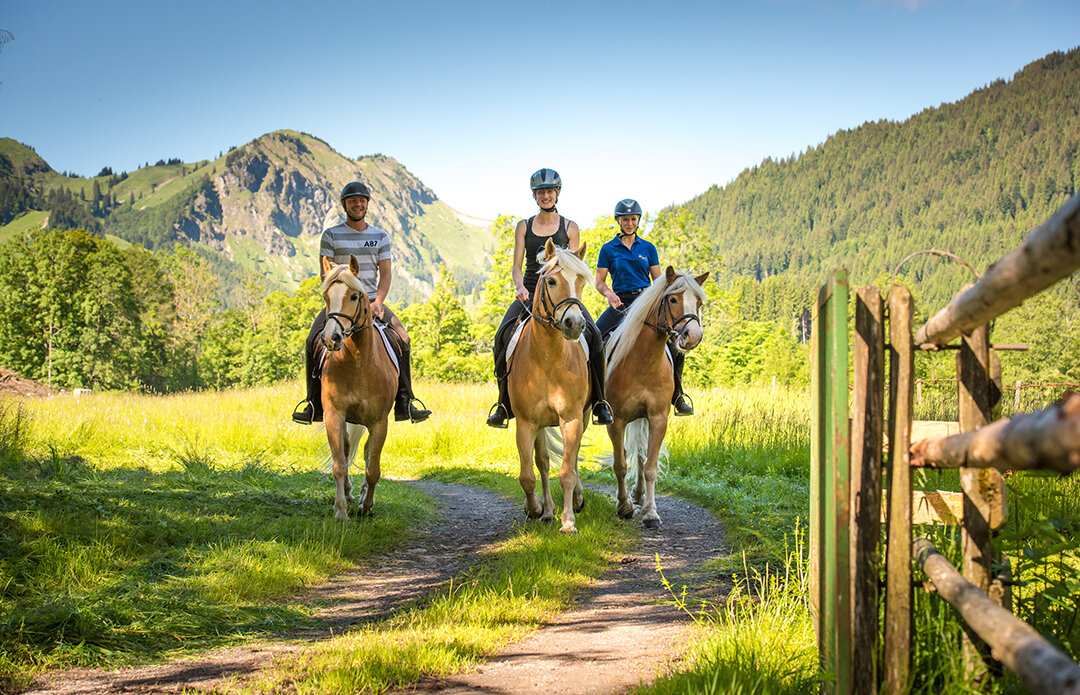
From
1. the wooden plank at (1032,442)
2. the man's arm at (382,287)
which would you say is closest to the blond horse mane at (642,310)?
the man's arm at (382,287)

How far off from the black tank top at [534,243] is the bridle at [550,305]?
32.1 inches

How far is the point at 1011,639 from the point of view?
65.7 inches

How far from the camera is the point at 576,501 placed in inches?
315

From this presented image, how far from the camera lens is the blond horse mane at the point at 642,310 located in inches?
297

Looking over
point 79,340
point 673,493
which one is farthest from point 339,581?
point 79,340

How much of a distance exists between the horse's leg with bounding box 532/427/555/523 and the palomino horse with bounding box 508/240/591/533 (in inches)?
0.6

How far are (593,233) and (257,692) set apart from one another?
101 ft

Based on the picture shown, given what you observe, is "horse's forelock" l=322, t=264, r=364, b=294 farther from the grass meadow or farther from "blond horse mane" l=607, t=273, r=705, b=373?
"blond horse mane" l=607, t=273, r=705, b=373

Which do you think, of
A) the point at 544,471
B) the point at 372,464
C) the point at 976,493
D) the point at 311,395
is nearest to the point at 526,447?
the point at 544,471

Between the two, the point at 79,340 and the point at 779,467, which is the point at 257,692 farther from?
the point at 79,340

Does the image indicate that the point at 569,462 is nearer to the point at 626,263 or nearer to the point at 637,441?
the point at 637,441

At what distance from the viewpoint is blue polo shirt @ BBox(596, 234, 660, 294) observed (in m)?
8.96

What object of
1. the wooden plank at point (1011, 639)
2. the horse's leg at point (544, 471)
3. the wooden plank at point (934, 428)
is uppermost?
the wooden plank at point (934, 428)

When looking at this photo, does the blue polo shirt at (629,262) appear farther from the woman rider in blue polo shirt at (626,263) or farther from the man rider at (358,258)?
the man rider at (358,258)
